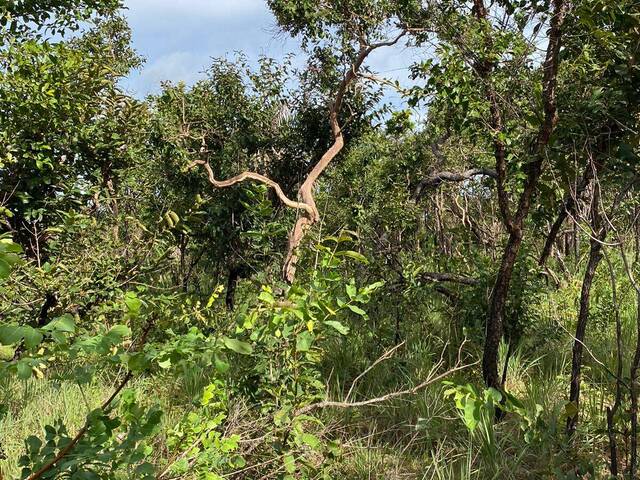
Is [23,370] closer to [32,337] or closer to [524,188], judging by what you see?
[32,337]

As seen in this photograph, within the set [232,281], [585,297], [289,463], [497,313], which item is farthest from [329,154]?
[289,463]

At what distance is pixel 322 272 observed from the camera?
2172mm

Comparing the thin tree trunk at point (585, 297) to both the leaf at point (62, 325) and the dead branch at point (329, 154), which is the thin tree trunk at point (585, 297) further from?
the dead branch at point (329, 154)

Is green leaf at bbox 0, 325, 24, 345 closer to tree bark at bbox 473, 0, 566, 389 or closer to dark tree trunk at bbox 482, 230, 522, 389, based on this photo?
tree bark at bbox 473, 0, 566, 389

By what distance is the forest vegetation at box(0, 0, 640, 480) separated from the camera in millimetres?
1955

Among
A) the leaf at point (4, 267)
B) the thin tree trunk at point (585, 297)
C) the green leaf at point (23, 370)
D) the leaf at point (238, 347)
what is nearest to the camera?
the leaf at point (4, 267)

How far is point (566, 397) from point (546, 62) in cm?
213

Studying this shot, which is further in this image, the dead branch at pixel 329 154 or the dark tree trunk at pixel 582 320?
the dead branch at pixel 329 154

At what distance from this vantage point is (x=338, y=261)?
2037 millimetres

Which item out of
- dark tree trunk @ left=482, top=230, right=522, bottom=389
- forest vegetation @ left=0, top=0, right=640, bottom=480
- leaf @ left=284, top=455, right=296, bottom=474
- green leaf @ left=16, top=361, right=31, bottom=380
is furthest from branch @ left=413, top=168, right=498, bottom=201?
green leaf @ left=16, top=361, right=31, bottom=380

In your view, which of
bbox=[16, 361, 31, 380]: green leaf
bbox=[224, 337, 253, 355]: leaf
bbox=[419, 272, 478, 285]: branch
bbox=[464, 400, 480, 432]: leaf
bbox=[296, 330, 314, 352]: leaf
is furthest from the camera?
bbox=[419, 272, 478, 285]: branch

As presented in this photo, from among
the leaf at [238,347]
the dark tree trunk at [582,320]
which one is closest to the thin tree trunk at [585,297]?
the dark tree trunk at [582,320]

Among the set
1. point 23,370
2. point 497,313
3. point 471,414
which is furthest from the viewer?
point 497,313

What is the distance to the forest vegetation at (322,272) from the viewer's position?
1955 mm
